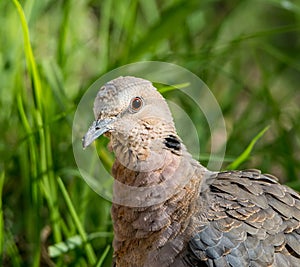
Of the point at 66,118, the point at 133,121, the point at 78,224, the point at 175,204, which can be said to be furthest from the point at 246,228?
the point at 66,118

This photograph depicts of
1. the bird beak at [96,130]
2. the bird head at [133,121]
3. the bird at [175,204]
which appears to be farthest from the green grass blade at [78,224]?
the bird beak at [96,130]

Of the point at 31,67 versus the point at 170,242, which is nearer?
the point at 170,242

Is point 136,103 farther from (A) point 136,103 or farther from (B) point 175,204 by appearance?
(B) point 175,204

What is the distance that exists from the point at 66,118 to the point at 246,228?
95 cm

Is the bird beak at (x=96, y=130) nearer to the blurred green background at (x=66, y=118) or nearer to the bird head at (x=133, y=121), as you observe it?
the bird head at (x=133, y=121)

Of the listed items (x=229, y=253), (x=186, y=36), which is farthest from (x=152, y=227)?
(x=186, y=36)

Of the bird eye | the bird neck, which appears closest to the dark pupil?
the bird eye

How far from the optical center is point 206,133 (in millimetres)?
3279

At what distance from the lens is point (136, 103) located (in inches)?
90.0

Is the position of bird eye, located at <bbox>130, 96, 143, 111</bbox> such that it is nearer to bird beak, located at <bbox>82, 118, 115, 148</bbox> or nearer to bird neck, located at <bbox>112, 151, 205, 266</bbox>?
Result: bird beak, located at <bbox>82, 118, 115, 148</bbox>

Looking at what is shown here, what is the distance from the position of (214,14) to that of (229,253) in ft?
9.06

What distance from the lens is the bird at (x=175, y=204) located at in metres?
2.29

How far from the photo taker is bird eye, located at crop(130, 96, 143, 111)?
89.5 inches

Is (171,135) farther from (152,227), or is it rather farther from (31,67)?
(31,67)
